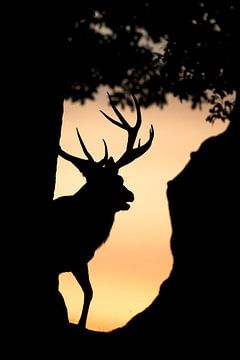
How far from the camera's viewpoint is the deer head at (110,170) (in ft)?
33.9

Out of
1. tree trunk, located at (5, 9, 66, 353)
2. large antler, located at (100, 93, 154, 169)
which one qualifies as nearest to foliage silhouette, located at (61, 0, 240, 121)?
large antler, located at (100, 93, 154, 169)

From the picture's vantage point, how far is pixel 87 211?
10164 millimetres

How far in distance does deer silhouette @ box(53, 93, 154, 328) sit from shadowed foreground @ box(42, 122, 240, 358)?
763 millimetres

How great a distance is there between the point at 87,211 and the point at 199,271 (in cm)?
156

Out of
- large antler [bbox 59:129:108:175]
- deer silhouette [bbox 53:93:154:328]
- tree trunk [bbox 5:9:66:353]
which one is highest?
large antler [bbox 59:129:108:175]

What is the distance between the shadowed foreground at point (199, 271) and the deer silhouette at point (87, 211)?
76 cm

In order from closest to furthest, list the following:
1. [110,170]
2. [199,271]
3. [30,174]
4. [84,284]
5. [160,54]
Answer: [30,174] < [199,271] < [84,284] < [110,170] < [160,54]

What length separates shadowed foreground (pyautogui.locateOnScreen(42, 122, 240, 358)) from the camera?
8992 millimetres

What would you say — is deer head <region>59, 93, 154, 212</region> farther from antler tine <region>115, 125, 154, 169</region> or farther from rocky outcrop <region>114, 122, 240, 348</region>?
rocky outcrop <region>114, 122, 240, 348</region>

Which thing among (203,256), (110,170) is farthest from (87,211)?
(203,256)

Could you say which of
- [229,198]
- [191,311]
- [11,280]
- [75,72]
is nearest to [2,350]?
[11,280]

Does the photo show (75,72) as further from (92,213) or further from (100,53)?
(92,213)

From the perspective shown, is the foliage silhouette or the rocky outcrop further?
the foliage silhouette

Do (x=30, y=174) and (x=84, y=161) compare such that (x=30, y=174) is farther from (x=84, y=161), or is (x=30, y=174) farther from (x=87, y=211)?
(x=84, y=161)
